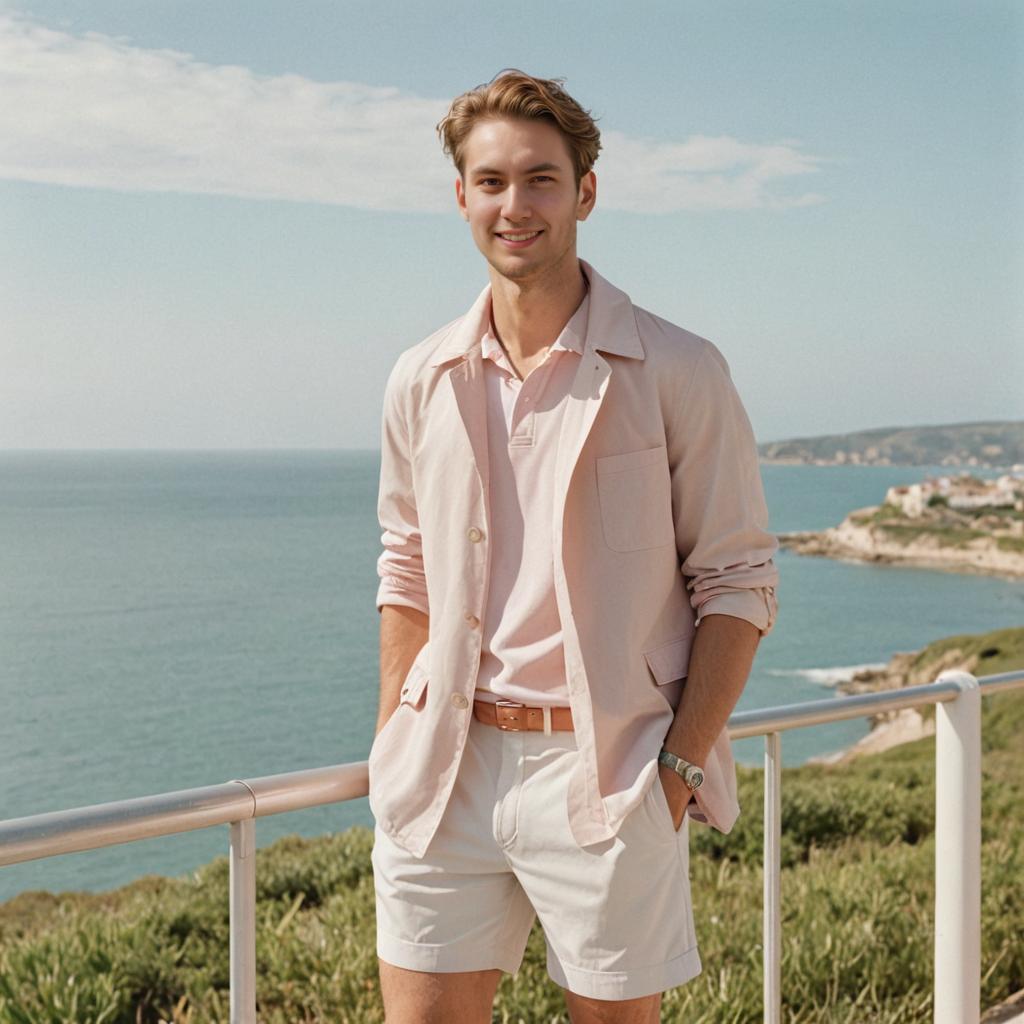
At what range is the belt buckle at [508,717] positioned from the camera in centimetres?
162

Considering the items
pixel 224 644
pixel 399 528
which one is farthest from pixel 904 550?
pixel 399 528

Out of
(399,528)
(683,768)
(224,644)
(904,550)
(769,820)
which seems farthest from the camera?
(904,550)

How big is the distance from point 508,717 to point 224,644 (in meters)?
49.4

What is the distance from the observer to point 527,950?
475cm

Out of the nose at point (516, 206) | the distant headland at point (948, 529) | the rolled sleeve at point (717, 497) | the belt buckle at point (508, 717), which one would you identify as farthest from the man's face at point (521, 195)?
the distant headland at point (948, 529)

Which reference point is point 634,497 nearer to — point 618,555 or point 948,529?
point 618,555

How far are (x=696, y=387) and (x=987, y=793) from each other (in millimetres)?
15920

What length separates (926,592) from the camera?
151 ft

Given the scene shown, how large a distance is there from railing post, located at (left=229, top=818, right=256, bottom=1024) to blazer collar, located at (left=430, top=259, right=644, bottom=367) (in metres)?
0.62

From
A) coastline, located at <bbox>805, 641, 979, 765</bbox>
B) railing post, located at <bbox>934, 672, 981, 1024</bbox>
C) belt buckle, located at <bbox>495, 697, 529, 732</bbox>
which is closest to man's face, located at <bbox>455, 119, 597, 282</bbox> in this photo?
belt buckle, located at <bbox>495, 697, 529, 732</bbox>

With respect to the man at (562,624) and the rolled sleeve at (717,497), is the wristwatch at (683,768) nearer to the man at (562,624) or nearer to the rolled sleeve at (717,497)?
the man at (562,624)

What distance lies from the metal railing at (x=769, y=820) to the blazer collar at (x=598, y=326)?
0.53m

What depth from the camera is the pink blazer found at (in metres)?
1.58

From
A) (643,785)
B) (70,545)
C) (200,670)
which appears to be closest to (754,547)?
(643,785)
